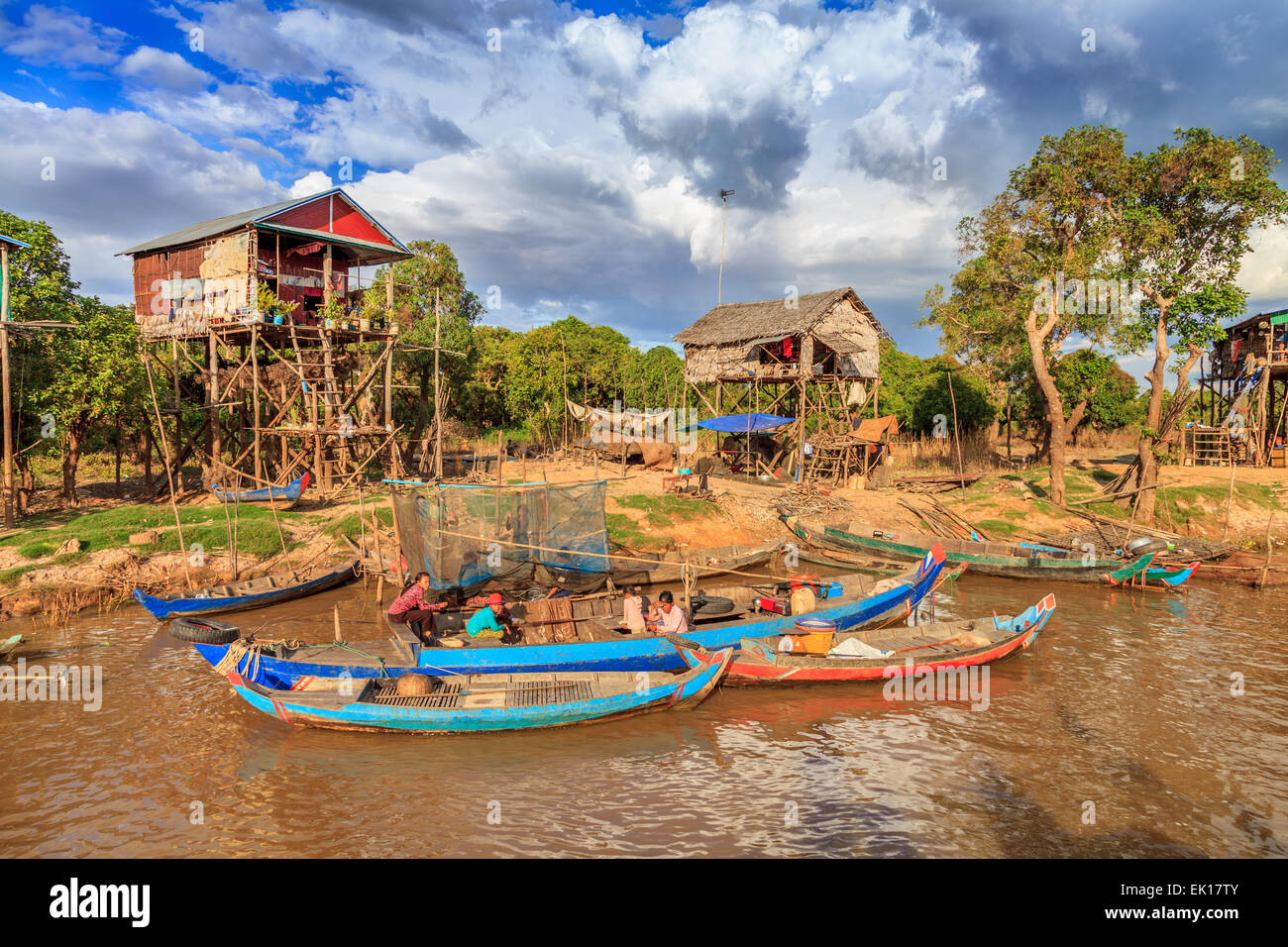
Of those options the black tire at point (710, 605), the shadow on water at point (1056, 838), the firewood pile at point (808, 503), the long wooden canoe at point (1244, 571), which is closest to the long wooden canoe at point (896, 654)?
the black tire at point (710, 605)

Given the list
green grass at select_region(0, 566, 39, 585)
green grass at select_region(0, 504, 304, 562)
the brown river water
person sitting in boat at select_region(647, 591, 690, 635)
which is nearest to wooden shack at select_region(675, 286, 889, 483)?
the brown river water

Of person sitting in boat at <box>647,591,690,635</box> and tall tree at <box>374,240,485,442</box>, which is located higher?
tall tree at <box>374,240,485,442</box>

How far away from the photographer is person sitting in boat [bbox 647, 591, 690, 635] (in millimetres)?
12023

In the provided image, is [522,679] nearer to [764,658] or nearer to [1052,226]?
[764,658]

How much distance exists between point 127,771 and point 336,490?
50.2 feet

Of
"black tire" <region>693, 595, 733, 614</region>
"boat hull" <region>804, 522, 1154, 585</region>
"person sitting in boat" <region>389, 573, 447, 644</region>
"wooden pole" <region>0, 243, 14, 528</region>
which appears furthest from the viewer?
"boat hull" <region>804, 522, 1154, 585</region>

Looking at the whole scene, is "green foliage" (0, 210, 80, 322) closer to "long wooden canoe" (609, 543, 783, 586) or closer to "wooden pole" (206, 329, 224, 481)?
"wooden pole" (206, 329, 224, 481)

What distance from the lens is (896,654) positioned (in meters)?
12.0

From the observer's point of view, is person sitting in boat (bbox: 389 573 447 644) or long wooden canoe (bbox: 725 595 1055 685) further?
person sitting in boat (bbox: 389 573 447 644)

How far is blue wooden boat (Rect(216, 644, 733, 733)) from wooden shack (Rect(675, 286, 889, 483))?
64.2ft

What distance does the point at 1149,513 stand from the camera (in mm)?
22453

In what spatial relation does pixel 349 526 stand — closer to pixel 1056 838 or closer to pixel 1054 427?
pixel 1056 838

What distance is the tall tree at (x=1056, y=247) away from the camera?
21922 mm

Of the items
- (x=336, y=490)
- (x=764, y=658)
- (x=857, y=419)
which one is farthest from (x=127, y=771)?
(x=857, y=419)
